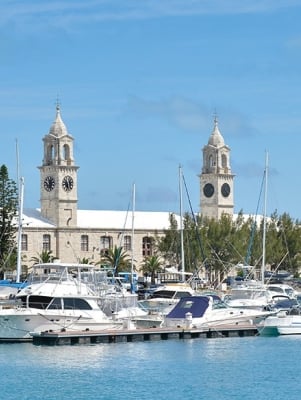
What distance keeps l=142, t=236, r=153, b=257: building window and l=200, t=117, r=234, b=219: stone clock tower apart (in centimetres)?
750

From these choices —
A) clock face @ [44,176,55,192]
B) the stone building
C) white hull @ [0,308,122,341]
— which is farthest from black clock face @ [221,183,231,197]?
white hull @ [0,308,122,341]

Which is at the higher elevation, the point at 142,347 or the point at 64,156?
the point at 64,156

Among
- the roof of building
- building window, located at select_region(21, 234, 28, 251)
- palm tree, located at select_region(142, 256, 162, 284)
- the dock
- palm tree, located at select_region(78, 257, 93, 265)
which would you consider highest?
the roof of building

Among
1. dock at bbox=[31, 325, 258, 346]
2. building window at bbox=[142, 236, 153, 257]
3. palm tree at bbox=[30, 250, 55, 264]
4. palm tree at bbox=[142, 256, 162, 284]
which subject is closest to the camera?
dock at bbox=[31, 325, 258, 346]

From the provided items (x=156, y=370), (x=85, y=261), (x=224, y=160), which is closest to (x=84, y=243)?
(x=85, y=261)

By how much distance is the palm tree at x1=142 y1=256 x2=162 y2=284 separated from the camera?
119 m

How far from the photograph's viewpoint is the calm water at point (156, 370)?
44312mm

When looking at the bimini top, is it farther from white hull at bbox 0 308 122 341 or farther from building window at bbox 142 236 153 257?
building window at bbox 142 236 153 257

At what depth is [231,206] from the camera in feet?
442

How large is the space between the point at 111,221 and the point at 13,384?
8185cm

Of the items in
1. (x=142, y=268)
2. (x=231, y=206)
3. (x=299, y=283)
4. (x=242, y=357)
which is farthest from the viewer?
(x=231, y=206)

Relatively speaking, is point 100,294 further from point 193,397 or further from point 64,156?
point 64,156

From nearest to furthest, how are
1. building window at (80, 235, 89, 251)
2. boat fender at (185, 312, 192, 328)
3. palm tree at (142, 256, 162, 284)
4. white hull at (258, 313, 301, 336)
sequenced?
boat fender at (185, 312, 192, 328) → white hull at (258, 313, 301, 336) → palm tree at (142, 256, 162, 284) → building window at (80, 235, 89, 251)

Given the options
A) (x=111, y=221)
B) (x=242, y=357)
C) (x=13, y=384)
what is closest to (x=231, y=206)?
(x=111, y=221)
